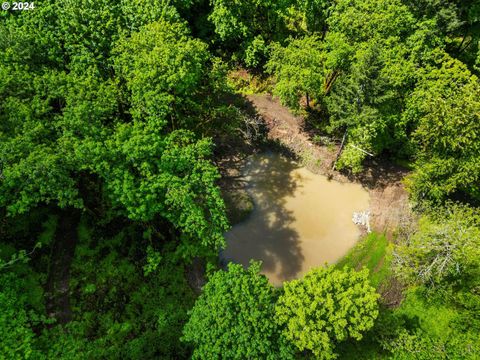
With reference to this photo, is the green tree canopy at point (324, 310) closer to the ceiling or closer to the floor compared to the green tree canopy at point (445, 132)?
closer to the floor

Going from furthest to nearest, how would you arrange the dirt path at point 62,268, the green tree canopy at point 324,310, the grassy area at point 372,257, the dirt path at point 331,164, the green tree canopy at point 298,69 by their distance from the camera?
the dirt path at point 331,164 < the green tree canopy at point 298,69 < the grassy area at point 372,257 < the dirt path at point 62,268 < the green tree canopy at point 324,310

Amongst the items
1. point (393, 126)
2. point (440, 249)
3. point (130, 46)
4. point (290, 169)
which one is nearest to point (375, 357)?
point (440, 249)

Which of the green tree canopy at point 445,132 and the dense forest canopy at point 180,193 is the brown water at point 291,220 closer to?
the dense forest canopy at point 180,193

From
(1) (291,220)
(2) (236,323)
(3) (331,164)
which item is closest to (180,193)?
(2) (236,323)

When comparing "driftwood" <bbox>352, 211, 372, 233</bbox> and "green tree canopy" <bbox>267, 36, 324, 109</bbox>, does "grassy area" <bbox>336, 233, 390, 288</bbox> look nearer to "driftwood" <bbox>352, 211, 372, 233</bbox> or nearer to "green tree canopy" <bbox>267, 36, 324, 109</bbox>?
"driftwood" <bbox>352, 211, 372, 233</bbox>

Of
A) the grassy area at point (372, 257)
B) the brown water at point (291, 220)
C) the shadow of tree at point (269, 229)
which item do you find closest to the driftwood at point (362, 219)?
the brown water at point (291, 220)

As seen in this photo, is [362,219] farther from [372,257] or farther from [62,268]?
[62,268]
